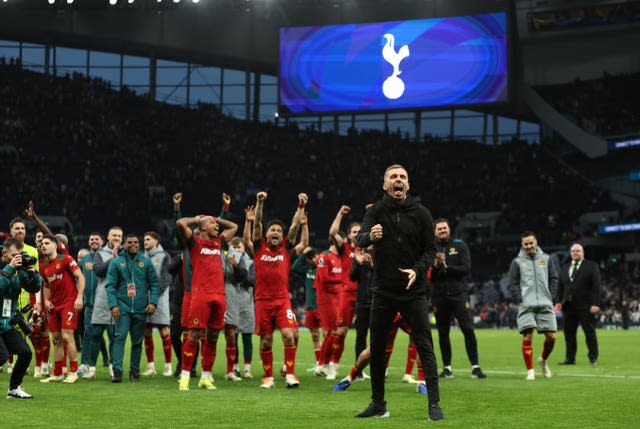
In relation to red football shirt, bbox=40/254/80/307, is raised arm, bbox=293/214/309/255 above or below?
above

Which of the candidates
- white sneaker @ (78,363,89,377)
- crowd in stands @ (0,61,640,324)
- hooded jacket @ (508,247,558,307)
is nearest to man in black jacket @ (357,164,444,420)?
hooded jacket @ (508,247,558,307)

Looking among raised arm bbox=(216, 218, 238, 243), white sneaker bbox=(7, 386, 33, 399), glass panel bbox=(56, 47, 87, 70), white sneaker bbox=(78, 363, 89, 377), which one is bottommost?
white sneaker bbox=(78, 363, 89, 377)

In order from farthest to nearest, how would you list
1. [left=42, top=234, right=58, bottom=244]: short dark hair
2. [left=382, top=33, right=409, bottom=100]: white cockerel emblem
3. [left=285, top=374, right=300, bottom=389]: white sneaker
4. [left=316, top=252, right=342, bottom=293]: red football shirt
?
[left=382, top=33, right=409, bottom=100]: white cockerel emblem, [left=316, top=252, right=342, bottom=293]: red football shirt, [left=42, top=234, right=58, bottom=244]: short dark hair, [left=285, top=374, right=300, bottom=389]: white sneaker

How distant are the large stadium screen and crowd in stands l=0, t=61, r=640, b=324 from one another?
866cm

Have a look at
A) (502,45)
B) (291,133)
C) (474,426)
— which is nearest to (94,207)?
(291,133)

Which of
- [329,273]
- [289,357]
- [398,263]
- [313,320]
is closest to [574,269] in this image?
[313,320]

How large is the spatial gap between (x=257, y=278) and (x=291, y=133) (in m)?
48.0

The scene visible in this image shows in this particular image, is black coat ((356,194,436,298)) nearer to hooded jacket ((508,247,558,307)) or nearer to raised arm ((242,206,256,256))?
raised arm ((242,206,256,256))

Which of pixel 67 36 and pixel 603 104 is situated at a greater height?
pixel 67 36

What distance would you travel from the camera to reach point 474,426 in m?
8.91

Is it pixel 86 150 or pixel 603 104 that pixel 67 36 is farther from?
pixel 603 104

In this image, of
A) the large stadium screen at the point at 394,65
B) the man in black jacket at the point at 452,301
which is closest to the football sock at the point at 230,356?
the man in black jacket at the point at 452,301

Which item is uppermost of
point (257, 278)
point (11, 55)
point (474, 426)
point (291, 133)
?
point (11, 55)

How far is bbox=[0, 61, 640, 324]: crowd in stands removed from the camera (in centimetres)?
5159
